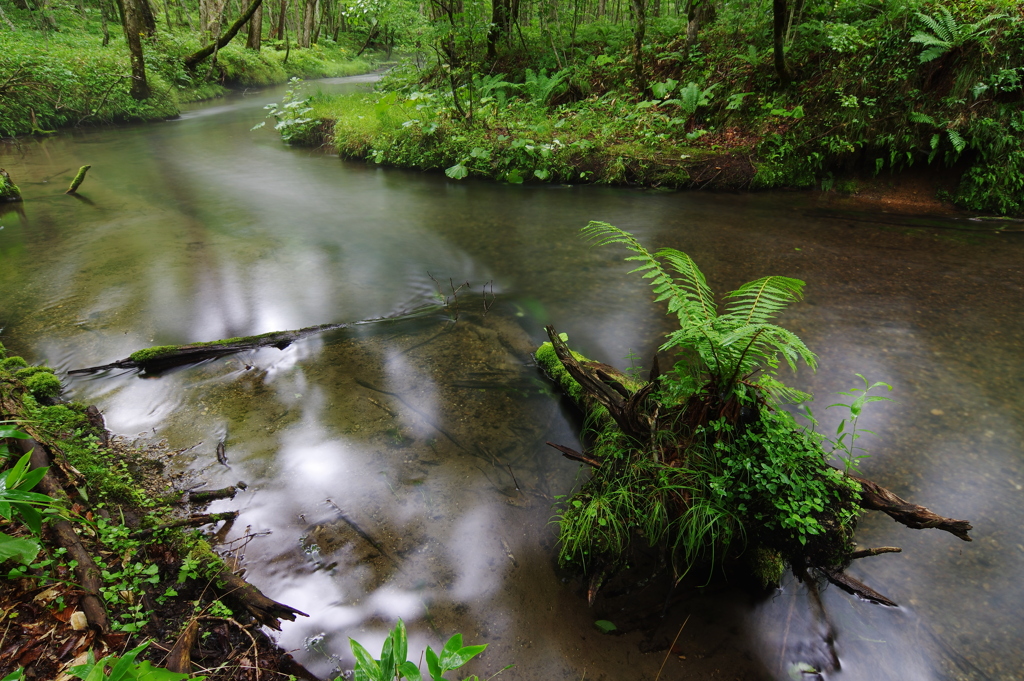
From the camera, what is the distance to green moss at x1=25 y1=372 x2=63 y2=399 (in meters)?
4.08

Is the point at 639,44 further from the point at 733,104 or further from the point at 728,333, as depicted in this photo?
the point at 728,333

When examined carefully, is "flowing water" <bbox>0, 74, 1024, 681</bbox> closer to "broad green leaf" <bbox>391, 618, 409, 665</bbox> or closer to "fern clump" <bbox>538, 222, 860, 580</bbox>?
"fern clump" <bbox>538, 222, 860, 580</bbox>

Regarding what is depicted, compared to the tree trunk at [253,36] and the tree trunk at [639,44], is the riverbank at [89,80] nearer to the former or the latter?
the tree trunk at [253,36]

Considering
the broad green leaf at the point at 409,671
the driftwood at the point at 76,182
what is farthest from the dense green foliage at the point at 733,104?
the broad green leaf at the point at 409,671

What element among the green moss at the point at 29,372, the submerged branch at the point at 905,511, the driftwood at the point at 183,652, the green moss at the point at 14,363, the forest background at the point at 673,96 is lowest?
the green moss at the point at 14,363

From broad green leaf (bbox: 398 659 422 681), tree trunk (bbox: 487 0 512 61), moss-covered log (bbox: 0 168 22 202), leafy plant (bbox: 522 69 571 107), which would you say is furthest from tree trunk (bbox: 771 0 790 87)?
moss-covered log (bbox: 0 168 22 202)

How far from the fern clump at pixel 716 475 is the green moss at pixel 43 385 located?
425 cm

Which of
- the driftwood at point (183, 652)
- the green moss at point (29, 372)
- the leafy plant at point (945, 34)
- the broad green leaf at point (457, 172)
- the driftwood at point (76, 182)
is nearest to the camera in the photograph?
the driftwood at point (183, 652)

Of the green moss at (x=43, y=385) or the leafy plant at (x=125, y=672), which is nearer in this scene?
the leafy plant at (x=125, y=672)

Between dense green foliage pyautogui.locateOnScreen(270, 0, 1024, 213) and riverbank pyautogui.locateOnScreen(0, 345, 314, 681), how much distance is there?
31.1 feet

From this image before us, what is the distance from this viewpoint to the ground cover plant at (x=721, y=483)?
265cm

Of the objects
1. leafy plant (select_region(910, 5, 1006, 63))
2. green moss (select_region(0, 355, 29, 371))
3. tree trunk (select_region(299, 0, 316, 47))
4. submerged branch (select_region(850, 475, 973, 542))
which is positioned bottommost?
green moss (select_region(0, 355, 29, 371))

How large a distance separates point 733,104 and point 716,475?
1014 centimetres

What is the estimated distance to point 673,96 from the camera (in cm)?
1203
